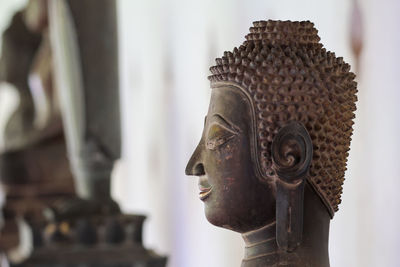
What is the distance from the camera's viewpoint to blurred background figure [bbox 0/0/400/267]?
2.23 metres

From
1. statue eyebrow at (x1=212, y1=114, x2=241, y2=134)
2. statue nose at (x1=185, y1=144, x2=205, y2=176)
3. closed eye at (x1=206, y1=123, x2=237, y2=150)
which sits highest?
statue eyebrow at (x1=212, y1=114, x2=241, y2=134)

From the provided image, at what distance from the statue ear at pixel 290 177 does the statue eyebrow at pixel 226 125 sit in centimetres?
9

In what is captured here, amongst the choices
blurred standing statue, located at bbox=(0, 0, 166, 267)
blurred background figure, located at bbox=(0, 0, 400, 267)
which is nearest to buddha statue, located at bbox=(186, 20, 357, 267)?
blurred background figure, located at bbox=(0, 0, 400, 267)

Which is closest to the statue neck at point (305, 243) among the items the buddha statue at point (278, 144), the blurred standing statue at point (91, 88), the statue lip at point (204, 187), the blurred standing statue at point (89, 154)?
the buddha statue at point (278, 144)

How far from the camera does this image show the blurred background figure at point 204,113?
2.23 metres

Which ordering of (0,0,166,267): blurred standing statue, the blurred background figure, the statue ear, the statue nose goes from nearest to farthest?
the statue ear, the statue nose, the blurred background figure, (0,0,166,267): blurred standing statue

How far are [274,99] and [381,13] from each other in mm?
566

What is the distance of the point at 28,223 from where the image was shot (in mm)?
3297

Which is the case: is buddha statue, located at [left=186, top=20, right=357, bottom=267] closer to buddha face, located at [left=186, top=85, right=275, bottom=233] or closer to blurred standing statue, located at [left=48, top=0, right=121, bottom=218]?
buddha face, located at [left=186, top=85, right=275, bottom=233]

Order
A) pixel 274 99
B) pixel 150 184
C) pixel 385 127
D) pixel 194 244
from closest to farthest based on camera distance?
pixel 274 99 → pixel 385 127 → pixel 194 244 → pixel 150 184

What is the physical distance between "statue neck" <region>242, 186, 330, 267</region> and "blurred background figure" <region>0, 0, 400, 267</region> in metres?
A: 0.38

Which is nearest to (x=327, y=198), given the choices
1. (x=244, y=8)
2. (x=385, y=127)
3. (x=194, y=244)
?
(x=385, y=127)

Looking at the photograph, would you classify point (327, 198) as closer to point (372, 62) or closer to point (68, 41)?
point (372, 62)

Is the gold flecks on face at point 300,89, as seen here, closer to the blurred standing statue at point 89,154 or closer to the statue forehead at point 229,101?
the statue forehead at point 229,101
